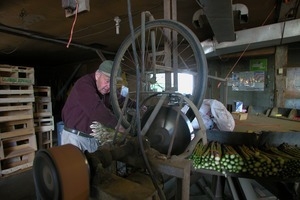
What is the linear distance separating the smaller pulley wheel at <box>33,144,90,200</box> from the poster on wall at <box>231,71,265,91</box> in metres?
4.92

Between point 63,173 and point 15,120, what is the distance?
328 cm

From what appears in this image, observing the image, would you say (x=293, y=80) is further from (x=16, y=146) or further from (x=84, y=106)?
(x=16, y=146)

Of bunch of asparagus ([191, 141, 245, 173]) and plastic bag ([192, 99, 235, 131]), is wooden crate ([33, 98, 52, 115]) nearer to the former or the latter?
plastic bag ([192, 99, 235, 131])

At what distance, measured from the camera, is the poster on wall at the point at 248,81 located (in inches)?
183

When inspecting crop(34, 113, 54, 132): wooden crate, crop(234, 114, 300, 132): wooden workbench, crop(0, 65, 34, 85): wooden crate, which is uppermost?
crop(0, 65, 34, 85): wooden crate

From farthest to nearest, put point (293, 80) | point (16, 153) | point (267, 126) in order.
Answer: point (293, 80), point (16, 153), point (267, 126)

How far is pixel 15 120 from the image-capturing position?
10.6 ft

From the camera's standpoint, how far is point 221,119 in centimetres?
185

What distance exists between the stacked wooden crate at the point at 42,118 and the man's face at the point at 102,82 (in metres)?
2.38

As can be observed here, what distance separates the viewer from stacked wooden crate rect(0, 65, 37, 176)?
120 inches

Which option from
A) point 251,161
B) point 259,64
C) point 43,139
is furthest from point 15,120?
point 259,64

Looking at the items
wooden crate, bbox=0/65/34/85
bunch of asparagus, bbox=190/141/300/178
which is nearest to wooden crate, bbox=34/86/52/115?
wooden crate, bbox=0/65/34/85

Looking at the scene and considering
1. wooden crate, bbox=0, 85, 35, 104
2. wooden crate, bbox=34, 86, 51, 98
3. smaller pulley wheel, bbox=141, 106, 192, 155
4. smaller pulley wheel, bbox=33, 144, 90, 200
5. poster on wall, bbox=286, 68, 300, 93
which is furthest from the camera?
poster on wall, bbox=286, 68, 300, 93

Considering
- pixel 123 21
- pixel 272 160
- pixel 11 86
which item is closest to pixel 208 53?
pixel 123 21
